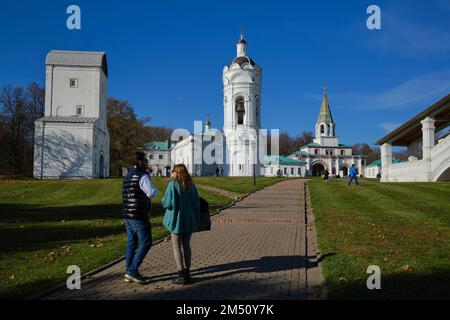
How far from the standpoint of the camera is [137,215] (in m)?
6.62

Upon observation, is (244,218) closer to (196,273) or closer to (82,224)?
(82,224)

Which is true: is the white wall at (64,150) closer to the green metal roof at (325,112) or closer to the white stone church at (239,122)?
the white stone church at (239,122)

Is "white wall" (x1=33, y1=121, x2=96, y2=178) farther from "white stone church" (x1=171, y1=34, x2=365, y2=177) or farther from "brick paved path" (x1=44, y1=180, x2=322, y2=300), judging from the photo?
"brick paved path" (x1=44, y1=180, x2=322, y2=300)

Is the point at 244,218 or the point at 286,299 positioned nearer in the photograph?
the point at 286,299

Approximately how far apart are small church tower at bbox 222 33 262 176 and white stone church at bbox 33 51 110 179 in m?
24.2

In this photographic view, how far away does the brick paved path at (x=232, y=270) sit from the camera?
591 cm

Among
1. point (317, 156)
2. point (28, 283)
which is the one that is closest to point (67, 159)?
point (28, 283)

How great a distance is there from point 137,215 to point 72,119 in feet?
133

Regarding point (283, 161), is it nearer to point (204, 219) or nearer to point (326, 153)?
point (326, 153)

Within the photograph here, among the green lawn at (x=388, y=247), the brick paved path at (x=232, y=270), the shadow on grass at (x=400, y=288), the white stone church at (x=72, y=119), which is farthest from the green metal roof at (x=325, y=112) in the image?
the shadow on grass at (x=400, y=288)

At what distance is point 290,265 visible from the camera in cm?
763

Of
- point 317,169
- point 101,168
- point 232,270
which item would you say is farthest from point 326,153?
point 232,270

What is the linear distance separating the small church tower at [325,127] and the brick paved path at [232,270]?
89.4 m
